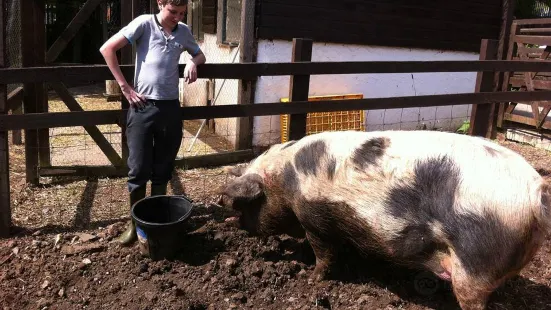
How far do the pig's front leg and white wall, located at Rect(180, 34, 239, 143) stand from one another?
3733 mm

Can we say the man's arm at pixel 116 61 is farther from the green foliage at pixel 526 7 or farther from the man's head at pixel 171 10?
the green foliage at pixel 526 7

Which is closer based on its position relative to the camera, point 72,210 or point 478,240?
point 478,240

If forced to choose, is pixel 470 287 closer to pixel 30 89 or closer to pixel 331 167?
pixel 331 167

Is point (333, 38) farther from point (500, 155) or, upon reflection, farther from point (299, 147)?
point (500, 155)

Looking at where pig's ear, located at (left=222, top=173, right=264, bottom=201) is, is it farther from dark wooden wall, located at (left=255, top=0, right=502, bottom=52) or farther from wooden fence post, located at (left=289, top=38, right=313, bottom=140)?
dark wooden wall, located at (left=255, top=0, right=502, bottom=52)

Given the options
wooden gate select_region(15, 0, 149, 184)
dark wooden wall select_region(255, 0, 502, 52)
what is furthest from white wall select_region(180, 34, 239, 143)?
wooden gate select_region(15, 0, 149, 184)

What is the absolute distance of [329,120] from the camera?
302 inches

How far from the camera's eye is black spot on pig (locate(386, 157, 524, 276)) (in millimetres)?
2729

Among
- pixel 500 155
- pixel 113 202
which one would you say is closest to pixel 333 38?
pixel 113 202

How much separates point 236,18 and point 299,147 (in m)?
4.85

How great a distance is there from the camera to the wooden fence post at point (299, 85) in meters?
4.89

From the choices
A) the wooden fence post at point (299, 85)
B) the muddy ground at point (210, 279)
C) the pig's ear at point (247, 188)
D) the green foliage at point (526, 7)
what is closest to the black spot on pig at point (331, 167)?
the pig's ear at point (247, 188)

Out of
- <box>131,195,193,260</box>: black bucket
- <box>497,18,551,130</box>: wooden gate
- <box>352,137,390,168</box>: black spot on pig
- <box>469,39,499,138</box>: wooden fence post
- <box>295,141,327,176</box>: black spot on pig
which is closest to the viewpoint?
<box>352,137,390,168</box>: black spot on pig

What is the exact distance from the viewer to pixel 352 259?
3904mm
